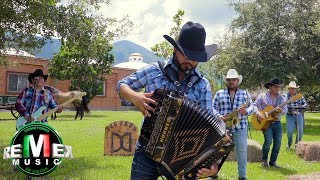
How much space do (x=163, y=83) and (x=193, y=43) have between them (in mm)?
456

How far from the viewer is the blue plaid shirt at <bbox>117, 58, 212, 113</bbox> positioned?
3.83 m

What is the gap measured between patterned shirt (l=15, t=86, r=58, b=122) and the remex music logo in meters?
2.09

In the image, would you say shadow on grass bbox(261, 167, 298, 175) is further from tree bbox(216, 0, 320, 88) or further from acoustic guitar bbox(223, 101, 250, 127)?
tree bbox(216, 0, 320, 88)

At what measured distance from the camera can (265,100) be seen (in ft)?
35.2

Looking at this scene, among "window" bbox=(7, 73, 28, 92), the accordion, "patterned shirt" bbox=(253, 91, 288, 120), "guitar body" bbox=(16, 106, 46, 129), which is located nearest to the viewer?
the accordion

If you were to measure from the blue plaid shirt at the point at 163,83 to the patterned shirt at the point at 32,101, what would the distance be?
4.79 meters

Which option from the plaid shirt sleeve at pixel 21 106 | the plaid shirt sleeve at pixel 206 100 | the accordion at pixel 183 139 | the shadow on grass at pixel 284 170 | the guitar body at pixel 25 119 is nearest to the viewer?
the accordion at pixel 183 139

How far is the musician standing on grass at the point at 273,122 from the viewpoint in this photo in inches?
404

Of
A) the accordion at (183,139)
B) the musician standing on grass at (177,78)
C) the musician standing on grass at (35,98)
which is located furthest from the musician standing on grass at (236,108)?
the accordion at (183,139)

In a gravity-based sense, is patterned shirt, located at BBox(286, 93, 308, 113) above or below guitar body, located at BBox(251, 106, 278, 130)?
above

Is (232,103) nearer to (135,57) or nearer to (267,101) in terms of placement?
(267,101)

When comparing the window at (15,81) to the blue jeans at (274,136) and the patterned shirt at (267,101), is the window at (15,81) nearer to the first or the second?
the patterned shirt at (267,101)

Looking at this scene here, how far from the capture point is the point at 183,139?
3.44 metres

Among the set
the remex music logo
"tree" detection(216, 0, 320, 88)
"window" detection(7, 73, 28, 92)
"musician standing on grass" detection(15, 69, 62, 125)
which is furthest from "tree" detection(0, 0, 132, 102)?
"window" detection(7, 73, 28, 92)
